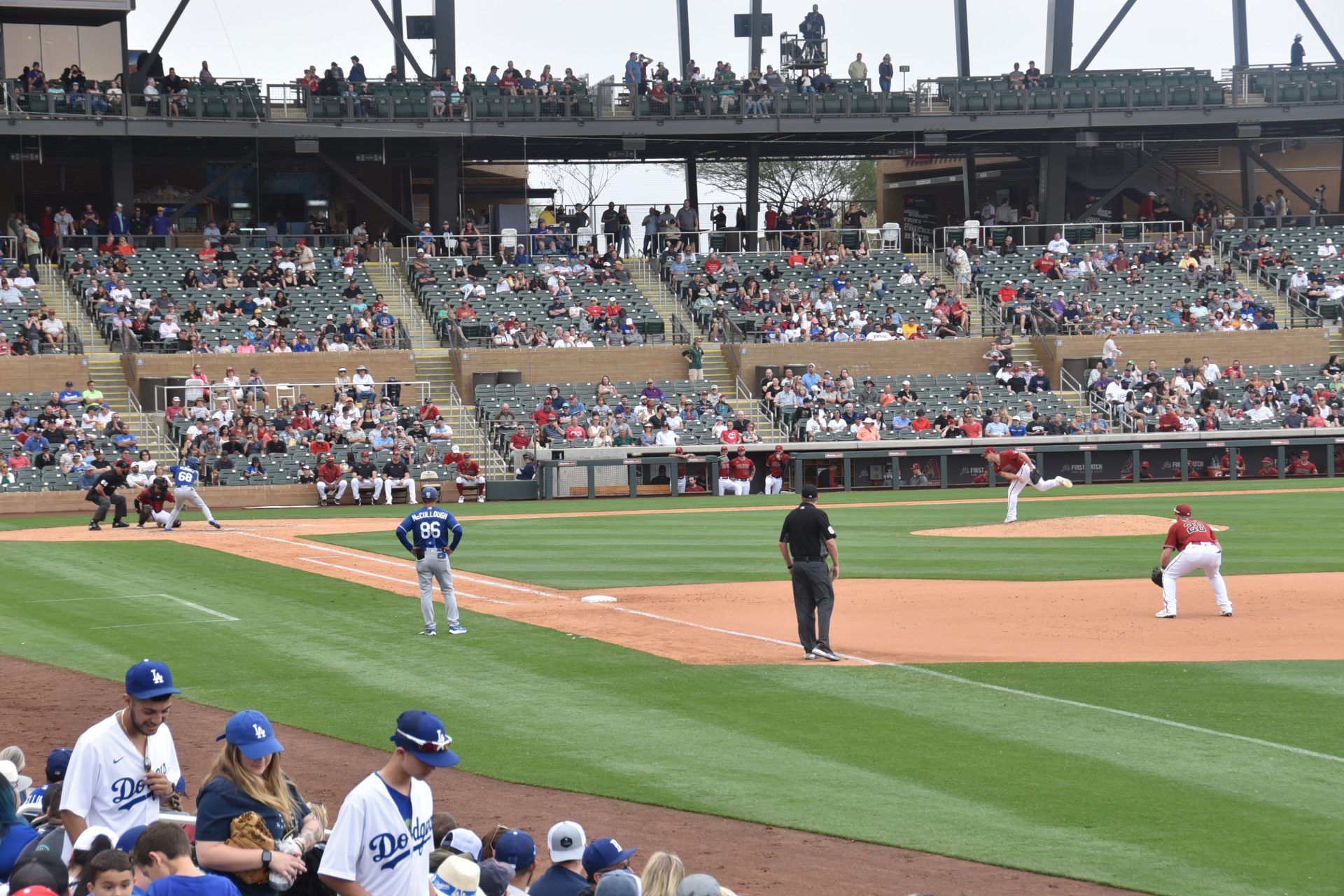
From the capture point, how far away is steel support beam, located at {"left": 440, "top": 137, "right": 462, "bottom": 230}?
49594mm

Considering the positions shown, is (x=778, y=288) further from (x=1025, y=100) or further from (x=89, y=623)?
(x=89, y=623)

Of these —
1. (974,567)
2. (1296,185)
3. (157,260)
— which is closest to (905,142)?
(1296,185)

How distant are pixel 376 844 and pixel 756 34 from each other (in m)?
51.5

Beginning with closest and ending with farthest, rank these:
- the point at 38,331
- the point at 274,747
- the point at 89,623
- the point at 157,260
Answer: the point at 274,747, the point at 89,623, the point at 38,331, the point at 157,260

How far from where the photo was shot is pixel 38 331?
1555 inches

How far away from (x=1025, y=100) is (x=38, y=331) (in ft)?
102

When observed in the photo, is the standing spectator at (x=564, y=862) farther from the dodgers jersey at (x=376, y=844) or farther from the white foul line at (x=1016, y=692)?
the white foul line at (x=1016, y=692)

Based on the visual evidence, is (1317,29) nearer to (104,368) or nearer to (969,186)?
(969,186)

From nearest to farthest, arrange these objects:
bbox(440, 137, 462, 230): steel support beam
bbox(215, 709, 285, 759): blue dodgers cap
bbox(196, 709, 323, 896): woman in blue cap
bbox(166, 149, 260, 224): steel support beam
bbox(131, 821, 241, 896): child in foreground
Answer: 1. bbox(131, 821, 241, 896): child in foreground
2. bbox(196, 709, 323, 896): woman in blue cap
3. bbox(215, 709, 285, 759): blue dodgers cap
4. bbox(166, 149, 260, 224): steel support beam
5. bbox(440, 137, 462, 230): steel support beam

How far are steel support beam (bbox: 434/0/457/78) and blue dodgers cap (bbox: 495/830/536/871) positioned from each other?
150 ft

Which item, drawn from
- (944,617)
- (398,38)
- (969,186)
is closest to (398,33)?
(398,38)

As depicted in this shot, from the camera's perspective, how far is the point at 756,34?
54656mm

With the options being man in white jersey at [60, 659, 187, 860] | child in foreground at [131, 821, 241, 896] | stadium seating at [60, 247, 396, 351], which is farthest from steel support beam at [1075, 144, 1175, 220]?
child in foreground at [131, 821, 241, 896]

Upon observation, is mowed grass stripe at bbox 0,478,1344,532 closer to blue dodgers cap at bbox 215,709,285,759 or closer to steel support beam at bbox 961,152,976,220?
steel support beam at bbox 961,152,976,220
